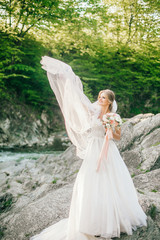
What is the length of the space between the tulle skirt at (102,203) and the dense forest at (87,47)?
41.5 feet

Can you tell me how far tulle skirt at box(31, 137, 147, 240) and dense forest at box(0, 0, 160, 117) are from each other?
41.5 feet

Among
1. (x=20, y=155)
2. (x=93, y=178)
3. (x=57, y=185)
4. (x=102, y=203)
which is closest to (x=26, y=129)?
(x=20, y=155)

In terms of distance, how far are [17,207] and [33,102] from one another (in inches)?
535

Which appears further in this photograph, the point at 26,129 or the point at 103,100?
the point at 26,129

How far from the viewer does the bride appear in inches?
115

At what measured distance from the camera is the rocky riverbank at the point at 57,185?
12.4ft

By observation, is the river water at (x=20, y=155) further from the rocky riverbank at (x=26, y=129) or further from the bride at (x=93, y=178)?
the bride at (x=93, y=178)

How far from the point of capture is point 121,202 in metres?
3.04

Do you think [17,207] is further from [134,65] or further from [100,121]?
[134,65]

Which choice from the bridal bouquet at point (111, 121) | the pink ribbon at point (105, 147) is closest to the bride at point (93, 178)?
the pink ribbon at point (105, 147)

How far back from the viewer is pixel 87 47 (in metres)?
20.2

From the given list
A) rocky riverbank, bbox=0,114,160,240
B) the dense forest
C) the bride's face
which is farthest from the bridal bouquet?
the dense forest

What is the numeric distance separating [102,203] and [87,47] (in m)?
19.1

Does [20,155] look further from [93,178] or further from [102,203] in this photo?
[102,203]
